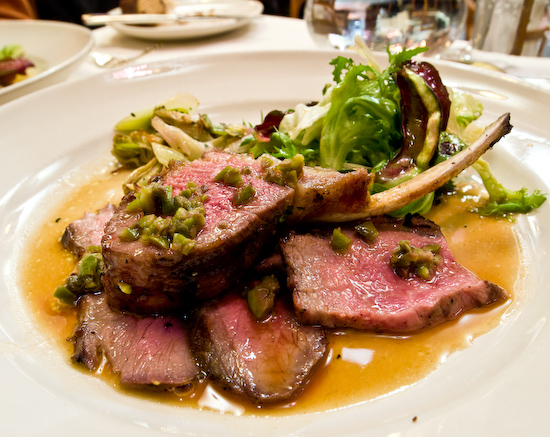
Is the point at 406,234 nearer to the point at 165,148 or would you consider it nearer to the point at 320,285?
the point at 320,285

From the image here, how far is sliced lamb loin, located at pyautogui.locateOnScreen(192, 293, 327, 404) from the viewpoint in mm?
1587

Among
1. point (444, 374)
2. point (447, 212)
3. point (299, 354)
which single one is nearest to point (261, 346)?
point (299, 354)

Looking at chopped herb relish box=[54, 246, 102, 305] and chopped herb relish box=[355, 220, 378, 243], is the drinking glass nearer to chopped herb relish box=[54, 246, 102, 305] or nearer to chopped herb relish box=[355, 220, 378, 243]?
chopped herb relish box=[355, 220, 378, 243]

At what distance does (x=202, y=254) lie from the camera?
165 centimetres

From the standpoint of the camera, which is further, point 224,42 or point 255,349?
point 224,42

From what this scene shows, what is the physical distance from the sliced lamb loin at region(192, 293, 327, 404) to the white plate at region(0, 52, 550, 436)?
0.41 ft

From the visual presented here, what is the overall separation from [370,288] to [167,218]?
928mm

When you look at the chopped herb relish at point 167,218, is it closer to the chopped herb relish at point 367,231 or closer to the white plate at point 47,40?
the chopped herb relish at point 367,231

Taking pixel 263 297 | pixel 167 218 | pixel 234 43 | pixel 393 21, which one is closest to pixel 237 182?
pixel 167 218

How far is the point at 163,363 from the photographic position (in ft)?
5.52

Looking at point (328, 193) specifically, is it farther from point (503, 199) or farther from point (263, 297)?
point (503, 199)

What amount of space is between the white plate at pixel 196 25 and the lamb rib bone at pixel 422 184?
3468 mm

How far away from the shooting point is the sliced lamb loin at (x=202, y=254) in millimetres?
1649

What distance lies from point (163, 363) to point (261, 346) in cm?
39
